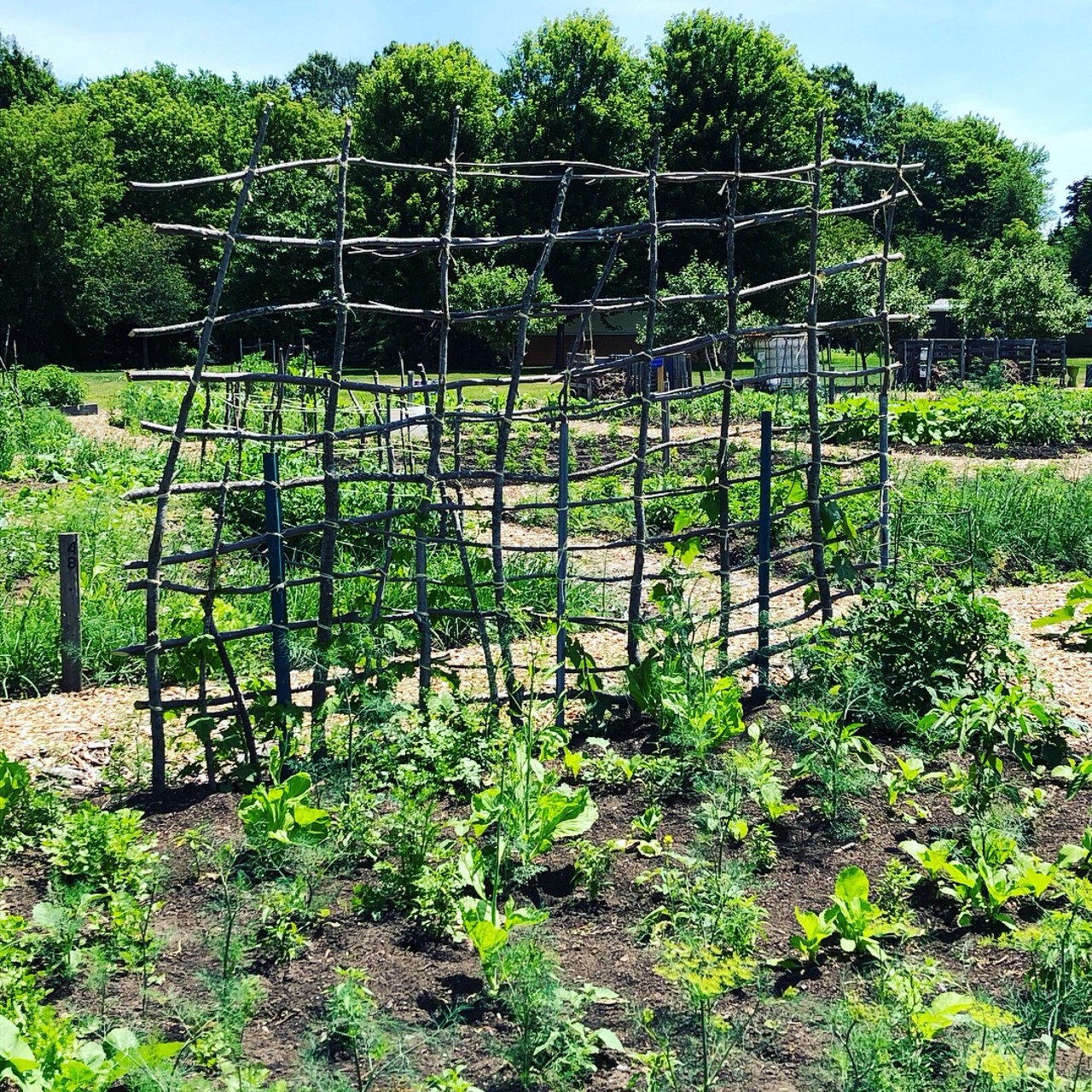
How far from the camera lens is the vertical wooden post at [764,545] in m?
5.54

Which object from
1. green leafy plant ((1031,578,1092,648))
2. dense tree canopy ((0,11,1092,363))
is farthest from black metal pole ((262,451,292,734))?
dense tree canopy ((0,11,1092,363))

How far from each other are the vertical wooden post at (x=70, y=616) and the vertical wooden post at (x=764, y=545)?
11.2 feet

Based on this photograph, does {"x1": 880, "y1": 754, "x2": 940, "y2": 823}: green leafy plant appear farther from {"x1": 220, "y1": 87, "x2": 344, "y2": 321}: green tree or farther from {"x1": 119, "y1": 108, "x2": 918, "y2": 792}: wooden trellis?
{"x1": 220, "y1": 87, "x2": 344, "y2": 321}: green tree

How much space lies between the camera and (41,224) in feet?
123

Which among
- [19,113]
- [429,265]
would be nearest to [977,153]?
[429,265]

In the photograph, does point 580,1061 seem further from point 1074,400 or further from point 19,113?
point 19,113

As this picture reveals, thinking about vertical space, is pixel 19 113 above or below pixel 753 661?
above

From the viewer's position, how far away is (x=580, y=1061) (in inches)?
110

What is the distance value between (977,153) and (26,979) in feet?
236

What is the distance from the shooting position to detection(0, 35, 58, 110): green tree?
4869 cm

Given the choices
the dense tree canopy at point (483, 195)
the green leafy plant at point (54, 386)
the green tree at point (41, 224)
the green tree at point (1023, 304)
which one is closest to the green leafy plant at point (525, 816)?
the green leafy plant at point (54, 386)

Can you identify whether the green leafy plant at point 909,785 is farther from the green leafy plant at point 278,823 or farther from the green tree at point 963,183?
the green tree at point 963,183

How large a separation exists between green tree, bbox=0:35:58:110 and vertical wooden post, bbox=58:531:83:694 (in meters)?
48.9

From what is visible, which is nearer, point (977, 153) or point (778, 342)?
point (778, 342)
